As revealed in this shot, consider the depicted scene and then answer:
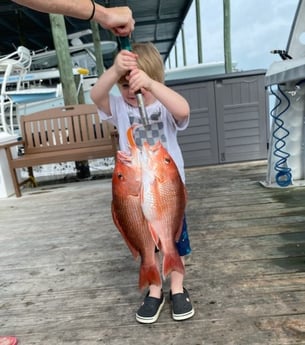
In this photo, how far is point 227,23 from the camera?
8484mm

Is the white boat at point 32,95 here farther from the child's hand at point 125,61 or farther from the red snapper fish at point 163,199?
the red snapper fish at point 163,199

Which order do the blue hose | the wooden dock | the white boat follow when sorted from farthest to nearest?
the white boat → the blue hose → the wooden dock

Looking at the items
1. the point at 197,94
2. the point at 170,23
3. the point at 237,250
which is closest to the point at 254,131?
the point at 197,94

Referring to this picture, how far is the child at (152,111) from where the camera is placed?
1.52 m

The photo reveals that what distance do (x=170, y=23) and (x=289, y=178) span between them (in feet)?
53.8

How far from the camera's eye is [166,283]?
216 cm

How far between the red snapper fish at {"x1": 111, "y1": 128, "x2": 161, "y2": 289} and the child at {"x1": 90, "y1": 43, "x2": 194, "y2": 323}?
0.26m

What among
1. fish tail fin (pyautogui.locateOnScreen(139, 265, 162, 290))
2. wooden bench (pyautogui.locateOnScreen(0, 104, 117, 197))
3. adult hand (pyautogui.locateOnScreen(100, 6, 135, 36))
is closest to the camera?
adult hand (pyautogui.locateOnScreen(100, 6, 135, 36))

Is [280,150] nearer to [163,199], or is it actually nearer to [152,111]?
[152,111]

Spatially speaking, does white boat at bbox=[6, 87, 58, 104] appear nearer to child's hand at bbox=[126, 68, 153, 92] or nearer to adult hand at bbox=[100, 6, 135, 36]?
adult hand at bbox=[100, 6, 135, 36]

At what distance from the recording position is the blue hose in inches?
149

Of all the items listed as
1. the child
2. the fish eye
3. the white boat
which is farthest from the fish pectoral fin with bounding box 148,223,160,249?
the white boat

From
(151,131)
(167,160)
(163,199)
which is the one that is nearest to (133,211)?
(163,199)

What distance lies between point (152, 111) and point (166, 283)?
3.57ft
